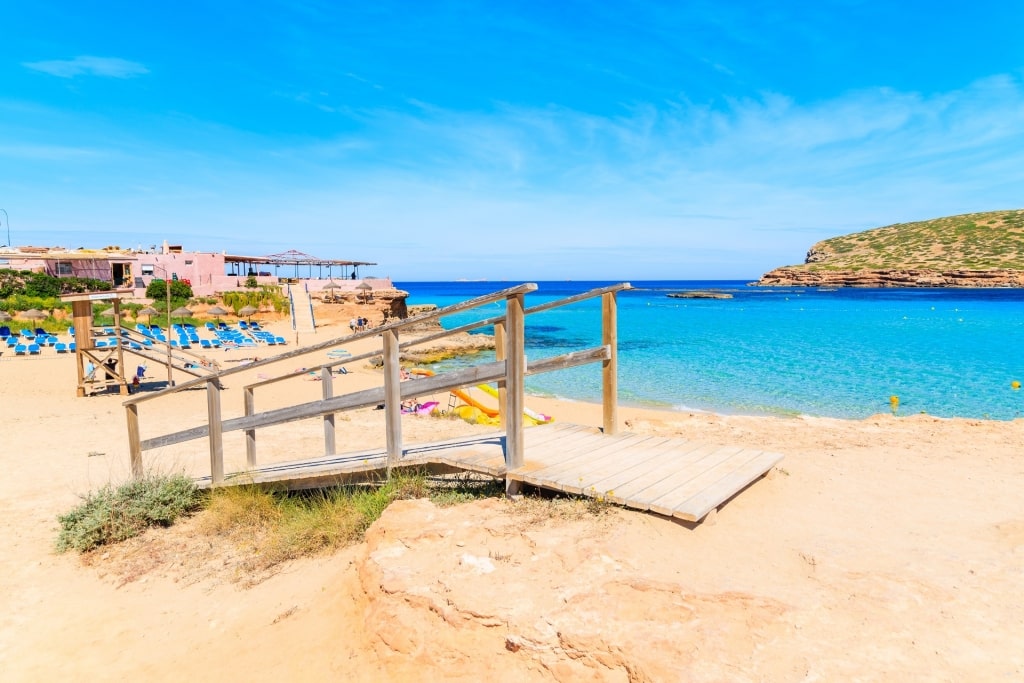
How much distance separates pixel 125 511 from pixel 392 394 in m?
3.10

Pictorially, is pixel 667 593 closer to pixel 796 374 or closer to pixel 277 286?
pixel 796 374

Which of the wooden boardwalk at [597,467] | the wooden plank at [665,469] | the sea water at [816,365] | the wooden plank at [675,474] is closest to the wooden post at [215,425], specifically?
the wooden boardwalk at [597,467]

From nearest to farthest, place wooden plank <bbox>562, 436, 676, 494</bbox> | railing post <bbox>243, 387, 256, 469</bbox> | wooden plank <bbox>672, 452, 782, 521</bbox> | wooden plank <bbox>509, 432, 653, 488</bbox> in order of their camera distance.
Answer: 1. wooden plank <bbox>672, 452, 782, 521</bbox>
2. wooden plank <bbox>562, 436, 676, 494</bbox>
3. wooden plank <bbox>509, 432, 653, 488</bbox>
4. railing post <bbox>243, 387, 256, 469</bbox>

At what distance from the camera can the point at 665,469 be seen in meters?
4.46

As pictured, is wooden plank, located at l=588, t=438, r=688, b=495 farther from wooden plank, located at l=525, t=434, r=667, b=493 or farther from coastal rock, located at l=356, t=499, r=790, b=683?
coastal rock, located at l=356, t=499, r=790, b=683

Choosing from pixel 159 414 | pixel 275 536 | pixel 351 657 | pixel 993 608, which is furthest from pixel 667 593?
pixel 159 414

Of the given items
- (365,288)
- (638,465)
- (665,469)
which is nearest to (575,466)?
(638,465)

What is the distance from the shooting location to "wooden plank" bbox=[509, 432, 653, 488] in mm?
4201

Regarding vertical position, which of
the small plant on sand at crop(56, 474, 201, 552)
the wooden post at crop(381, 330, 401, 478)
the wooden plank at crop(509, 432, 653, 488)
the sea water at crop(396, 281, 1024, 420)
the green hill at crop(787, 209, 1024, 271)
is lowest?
the sea water at crop(396, 281, 1024, 420)

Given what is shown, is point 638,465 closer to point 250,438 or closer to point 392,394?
point 392,394

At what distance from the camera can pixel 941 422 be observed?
30.3 feet

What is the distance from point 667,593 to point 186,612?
336cm

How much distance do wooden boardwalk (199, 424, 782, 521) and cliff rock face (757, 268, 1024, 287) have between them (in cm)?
8937

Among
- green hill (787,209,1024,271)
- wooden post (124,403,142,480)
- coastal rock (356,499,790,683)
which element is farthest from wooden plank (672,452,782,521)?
green hill (787,209,1024,271)
